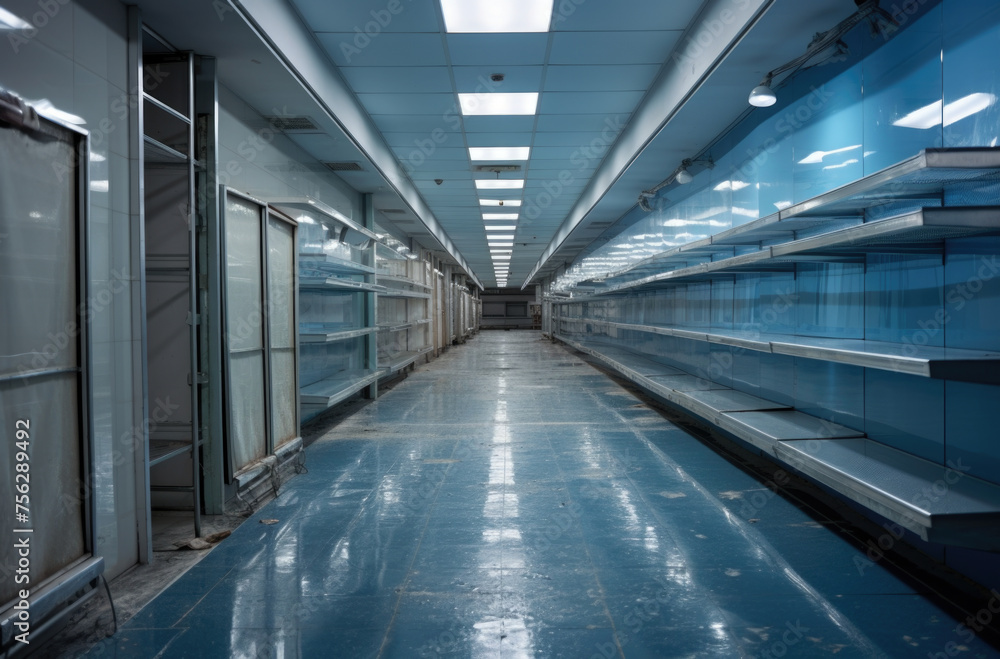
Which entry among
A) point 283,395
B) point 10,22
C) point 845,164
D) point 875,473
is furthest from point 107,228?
point 845,164

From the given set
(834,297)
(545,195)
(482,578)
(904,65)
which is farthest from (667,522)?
(545,195)

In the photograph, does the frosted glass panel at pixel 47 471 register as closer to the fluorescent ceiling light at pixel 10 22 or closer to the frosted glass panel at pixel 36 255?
the frosted glass panel at pixel 36 255

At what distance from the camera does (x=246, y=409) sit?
13.4 ft

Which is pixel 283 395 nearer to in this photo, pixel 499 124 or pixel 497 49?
pixel 497 49

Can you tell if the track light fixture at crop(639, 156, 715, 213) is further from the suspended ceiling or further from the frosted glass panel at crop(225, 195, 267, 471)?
the frosted glass panel at crop(225, 195, 267, 471)

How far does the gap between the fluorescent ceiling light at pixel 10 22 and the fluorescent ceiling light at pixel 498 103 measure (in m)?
3.83

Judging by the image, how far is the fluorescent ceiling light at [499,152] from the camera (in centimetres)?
737

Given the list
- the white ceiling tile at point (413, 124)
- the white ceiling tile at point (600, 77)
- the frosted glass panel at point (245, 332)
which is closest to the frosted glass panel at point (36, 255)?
the frosted glass panel at point (245, 332)

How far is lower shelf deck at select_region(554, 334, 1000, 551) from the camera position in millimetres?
2150

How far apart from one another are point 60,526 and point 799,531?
3481 mm

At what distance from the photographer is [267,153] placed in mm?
5316

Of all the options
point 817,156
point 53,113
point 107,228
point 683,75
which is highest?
point 683,75

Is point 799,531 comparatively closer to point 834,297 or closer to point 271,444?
point 834,297

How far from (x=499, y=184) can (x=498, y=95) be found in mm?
3590
